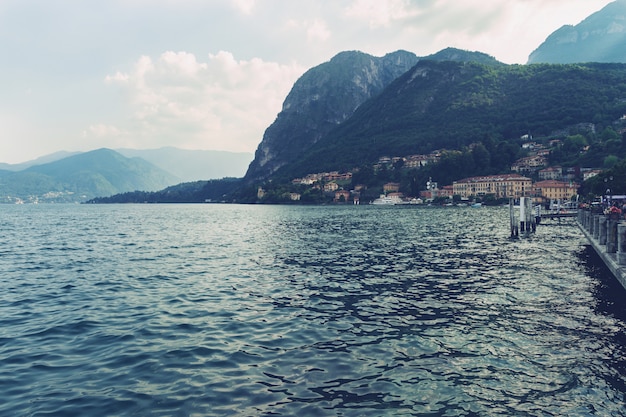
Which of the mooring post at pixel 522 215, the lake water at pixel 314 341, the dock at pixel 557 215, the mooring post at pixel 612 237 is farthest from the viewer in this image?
the dock at pixel 557 215

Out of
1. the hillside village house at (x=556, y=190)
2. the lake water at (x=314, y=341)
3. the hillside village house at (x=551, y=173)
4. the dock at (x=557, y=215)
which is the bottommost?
the lake water at (x=314, y=341)

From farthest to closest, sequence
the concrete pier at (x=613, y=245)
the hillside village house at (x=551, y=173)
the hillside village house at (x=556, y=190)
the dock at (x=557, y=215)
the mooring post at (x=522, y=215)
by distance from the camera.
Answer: the hillside village house at (x=551, y=173)
the hillside village house at (x=556, y=190)
the dock at (x=557, y=215)
the mooring post at (x=522, y=215)
the concrete pier at (x=613, y=245)

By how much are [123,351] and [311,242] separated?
3741 cm

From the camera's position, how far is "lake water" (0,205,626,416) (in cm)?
1052

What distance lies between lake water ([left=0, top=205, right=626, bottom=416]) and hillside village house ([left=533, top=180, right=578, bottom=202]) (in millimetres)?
169388

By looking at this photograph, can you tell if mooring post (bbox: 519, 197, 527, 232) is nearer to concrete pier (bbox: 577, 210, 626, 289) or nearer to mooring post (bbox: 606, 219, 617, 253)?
concrete pier (bbox: 577, 210, 626, 289)

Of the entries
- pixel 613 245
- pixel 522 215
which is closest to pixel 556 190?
pixel 522 215

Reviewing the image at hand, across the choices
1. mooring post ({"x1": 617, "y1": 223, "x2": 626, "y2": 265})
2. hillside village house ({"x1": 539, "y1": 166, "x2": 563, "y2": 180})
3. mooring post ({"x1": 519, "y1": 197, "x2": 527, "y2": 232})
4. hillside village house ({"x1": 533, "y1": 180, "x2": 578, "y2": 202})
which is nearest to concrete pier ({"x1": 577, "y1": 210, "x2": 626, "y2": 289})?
→ mooring post ({"x1": 617, "y1": 223, "x2": 626, "y2": 265})

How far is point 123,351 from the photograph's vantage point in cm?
1427

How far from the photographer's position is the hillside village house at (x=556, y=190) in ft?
568

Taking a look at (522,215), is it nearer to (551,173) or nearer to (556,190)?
(556,190)

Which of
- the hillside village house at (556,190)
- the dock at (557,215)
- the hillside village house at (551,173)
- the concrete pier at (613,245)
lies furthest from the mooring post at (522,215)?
the hillside village house at (551,173)

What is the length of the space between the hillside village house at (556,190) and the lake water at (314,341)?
556 feet

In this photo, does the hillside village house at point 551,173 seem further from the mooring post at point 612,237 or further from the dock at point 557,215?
the mooring post at point 612,237
